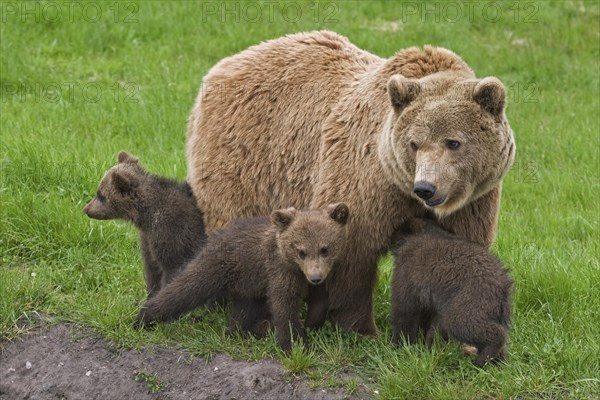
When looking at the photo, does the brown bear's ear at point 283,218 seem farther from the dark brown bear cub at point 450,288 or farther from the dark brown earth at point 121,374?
the dark brown earth at point 121,374

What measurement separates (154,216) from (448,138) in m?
2.09

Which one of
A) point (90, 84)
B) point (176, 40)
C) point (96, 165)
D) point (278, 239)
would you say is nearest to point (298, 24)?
point (176, 40)

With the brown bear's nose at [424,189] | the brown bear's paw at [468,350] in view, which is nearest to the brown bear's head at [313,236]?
the brown bear's nose at [424,189]

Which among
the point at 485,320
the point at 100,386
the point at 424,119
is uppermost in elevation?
the point at 424,119

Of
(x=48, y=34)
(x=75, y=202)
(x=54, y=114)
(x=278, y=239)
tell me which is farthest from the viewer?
(x=48, y=34)

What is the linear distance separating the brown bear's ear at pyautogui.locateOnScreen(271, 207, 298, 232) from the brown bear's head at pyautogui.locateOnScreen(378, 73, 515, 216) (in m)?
0.68

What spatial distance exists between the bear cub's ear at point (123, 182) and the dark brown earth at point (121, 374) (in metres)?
0.97

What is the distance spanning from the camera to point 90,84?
11.1 meters

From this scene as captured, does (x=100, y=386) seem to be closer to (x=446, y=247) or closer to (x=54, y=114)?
(x=446, y=247)

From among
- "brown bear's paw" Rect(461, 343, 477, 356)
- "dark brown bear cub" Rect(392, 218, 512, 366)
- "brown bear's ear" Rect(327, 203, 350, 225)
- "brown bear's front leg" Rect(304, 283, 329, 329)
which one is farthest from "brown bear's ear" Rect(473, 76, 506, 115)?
"brown bear's front leg" Rect(304, 283, 329, 329)

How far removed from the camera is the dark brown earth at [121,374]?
5.96m

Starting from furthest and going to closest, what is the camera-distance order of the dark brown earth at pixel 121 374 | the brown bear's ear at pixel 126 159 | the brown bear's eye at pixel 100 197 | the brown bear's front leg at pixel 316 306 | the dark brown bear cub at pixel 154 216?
the brown bear's ear at pixel 126 159 < the brown bear's eye at pixel 100 197 < the dark brown bear cub at pixel 154 216 < the brown bear's front leg at pixel 316 306 < the dark brown earth at pixel 121 374

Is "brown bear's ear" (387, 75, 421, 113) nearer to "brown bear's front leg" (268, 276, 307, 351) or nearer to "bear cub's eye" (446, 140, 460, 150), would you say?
"bear cub's eye" (446, 140, 460, 150)

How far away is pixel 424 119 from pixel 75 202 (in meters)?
3.55
